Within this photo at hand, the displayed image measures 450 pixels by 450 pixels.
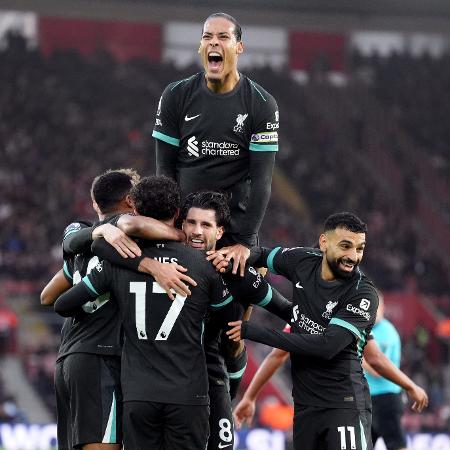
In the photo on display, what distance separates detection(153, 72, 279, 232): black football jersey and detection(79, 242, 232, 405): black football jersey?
881 mm

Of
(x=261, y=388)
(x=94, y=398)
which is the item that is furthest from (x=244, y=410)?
(x=94, y=398)

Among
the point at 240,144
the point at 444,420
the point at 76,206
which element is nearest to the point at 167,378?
the point at 240,144

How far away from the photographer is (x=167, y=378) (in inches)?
232

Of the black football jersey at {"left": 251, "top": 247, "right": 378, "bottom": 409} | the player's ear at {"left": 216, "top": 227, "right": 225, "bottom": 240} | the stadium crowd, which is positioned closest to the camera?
the player's ear at {"left": 216, "top": 227, "right": 225, "bottom": 240}

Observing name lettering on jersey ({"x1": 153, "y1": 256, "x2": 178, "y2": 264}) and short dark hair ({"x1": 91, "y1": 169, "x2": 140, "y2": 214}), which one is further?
short dark hair ({"x1": 91, "y1": 169, "x2": 140, "y2": 214})

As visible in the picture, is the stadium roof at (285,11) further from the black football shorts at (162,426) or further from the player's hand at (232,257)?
the black football shorts at (162,426)

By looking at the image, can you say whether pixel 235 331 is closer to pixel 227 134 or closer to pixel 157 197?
pixel 157 197

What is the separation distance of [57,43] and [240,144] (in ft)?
84.8

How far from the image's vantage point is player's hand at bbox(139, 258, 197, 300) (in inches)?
233

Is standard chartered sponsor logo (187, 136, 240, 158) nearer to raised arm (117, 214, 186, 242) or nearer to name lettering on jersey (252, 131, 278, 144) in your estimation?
name lettering on jersey (252, 131, 278, 144)

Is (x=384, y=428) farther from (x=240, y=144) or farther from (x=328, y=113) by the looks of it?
(x=328, y=113)

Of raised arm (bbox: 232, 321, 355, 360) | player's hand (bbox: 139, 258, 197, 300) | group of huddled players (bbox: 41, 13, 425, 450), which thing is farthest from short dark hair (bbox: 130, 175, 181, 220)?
raised arm (bbox: 232, 321, 355, 360)

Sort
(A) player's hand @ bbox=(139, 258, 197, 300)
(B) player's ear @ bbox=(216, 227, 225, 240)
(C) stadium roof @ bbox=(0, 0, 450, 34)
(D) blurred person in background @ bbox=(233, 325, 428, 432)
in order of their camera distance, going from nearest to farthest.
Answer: (A) player's hand @ bbox=(139, 258, 197, 300)
(B) player's ear @ bbox=(216, 227, 225, 240)
(D) blurred person in background @ bbox=(233, 325, 428, 432)
(C) stadium roof @ bbox=(0, 0, 450, 34)

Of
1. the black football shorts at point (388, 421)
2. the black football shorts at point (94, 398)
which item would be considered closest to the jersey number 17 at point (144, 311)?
the black football shorts at point (94, 398)
